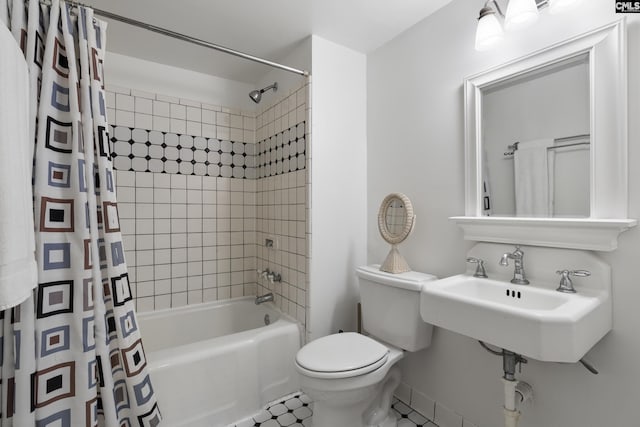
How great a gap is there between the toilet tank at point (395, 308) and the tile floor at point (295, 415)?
17.6 inches

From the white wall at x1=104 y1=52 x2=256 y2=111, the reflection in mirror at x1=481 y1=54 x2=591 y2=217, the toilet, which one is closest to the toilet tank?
the toilet

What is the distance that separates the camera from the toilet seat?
1336 mm

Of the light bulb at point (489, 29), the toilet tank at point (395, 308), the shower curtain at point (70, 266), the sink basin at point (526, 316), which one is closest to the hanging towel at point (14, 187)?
the shower curtain at point (70, 266)

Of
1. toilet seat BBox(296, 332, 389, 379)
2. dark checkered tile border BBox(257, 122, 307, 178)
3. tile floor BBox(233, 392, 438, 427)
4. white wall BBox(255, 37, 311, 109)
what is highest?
white wall BBox(255, 37, 311, 109)

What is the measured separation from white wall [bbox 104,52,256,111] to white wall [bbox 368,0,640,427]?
3.74ft

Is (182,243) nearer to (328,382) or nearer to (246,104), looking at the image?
(246,104)

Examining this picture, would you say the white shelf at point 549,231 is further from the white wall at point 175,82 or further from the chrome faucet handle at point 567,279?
the white wall at point 175,82

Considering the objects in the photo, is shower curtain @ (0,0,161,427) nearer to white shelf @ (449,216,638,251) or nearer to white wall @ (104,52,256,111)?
white wall @ (104,52,256,111)

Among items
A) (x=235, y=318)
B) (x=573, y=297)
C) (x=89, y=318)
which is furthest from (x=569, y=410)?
(x=235, y=318)

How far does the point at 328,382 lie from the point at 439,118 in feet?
4.68

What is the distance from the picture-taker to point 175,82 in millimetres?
2316

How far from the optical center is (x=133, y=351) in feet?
3.89

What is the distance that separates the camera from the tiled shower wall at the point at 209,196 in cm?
208

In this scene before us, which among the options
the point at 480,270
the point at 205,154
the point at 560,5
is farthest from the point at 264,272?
the point at 560,5
